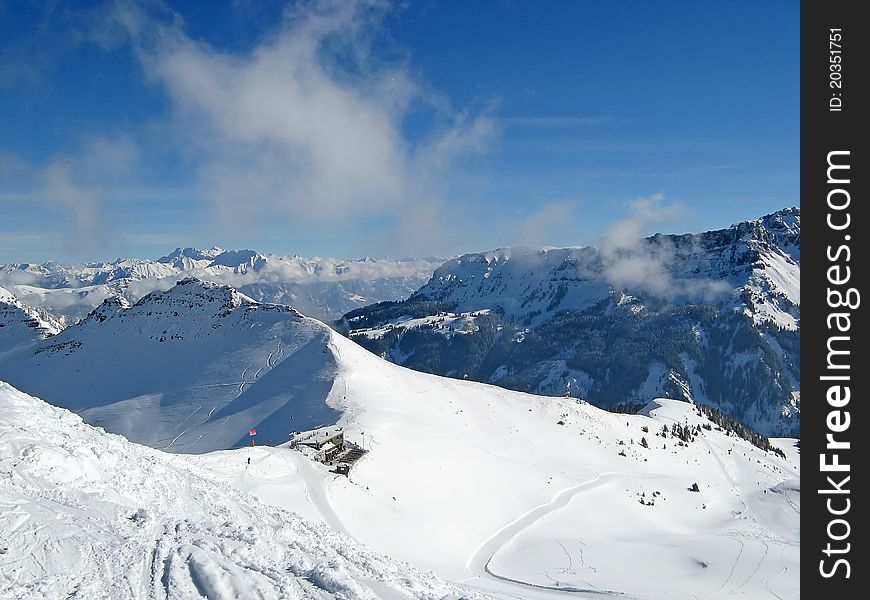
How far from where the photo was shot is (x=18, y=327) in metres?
166

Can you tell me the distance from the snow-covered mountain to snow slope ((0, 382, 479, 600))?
6439 inches

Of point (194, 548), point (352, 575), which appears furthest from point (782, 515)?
point (194, 548)

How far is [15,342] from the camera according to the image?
155 meters

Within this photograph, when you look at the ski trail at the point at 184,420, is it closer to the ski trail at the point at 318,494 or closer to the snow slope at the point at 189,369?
→ the snow slope at the point at 189,369

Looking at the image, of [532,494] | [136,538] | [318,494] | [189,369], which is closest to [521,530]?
[532,494]

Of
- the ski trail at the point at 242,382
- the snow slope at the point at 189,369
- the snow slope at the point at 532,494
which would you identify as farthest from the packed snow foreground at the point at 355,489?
the ski trail at the point at 242,382

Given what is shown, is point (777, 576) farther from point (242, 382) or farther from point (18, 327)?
point (18, 327)

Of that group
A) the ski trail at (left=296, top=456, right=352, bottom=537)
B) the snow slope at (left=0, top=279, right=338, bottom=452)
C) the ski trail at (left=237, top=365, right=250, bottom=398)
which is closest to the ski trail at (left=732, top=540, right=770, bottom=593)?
the ski trail at (left=296, top=456, right=352, bottom=537)

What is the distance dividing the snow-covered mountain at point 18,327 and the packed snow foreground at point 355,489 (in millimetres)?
39856

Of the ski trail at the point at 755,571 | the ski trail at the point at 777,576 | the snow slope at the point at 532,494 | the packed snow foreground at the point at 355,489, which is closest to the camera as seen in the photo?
the packed snow foreground at the point at 355,489

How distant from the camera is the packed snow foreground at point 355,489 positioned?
663 inches

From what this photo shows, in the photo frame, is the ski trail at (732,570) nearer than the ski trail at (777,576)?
Yes
